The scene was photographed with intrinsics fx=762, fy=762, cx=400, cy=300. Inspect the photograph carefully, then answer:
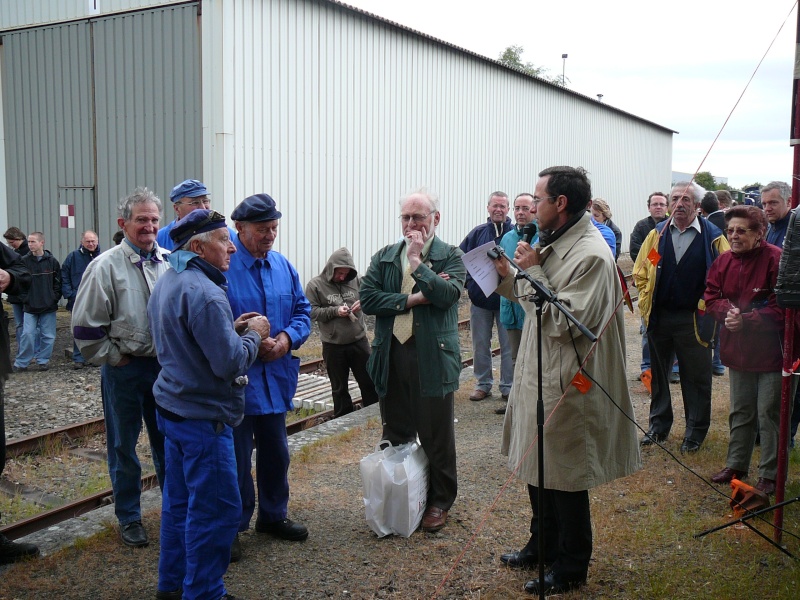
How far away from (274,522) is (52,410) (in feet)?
14.9

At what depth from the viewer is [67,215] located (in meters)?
14.9

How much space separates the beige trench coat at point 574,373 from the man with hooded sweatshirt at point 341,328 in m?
3.74

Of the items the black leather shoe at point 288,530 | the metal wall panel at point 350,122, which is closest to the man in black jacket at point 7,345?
the black leather shoe at point 288,530

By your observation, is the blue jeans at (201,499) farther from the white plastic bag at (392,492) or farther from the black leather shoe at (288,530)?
the white plastic bag at (392,492)

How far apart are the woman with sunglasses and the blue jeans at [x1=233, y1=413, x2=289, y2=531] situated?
9.95ft

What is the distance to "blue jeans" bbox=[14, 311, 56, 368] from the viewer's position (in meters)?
10.4

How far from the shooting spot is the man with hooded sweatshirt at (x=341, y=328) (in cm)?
744

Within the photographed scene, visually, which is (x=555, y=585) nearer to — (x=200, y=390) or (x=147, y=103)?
(x=200, y=390)

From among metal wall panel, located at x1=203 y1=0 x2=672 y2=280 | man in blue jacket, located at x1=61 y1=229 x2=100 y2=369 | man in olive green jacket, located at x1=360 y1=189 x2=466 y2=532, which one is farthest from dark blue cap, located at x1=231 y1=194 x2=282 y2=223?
metal wall panel, located at x1=203 y1=0 x2=672 y2=280

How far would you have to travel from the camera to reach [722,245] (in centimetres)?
613

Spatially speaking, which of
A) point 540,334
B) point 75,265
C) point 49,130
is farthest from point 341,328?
point 49,130

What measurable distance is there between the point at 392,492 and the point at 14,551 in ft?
7.00

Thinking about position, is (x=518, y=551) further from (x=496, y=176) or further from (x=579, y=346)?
(x=496, y=176)

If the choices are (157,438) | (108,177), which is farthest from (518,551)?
(108,177)
